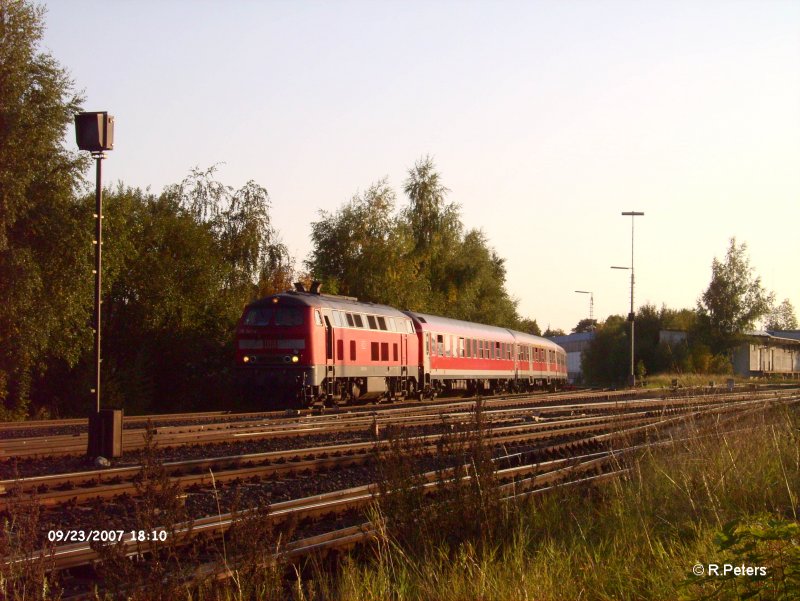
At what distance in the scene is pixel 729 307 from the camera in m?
69.4

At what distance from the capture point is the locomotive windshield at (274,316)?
952 inches

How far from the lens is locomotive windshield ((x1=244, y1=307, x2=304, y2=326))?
79.4ft

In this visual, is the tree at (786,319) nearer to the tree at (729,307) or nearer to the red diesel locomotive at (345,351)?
the tree at (729,307)

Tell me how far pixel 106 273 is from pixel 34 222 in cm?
282

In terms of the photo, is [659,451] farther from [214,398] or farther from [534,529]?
[214,398]

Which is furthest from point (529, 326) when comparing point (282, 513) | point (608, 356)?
point (282, 513)

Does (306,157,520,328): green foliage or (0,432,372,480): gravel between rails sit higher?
(306,157,520,328): green foliage

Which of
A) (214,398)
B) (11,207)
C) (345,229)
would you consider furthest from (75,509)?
(345,229)

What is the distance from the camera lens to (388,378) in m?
29.3

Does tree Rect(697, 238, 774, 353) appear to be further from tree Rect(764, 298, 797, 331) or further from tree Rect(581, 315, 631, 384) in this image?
tree Rect(764, 298, 797, 331)

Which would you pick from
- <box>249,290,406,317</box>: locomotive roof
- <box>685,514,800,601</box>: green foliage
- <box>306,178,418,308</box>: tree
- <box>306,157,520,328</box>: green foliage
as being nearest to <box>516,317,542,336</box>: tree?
<box>306,157,520,328</box>: green foliage

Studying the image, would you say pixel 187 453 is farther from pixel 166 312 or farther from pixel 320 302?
pixel 166 312

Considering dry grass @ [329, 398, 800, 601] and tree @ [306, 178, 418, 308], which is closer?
dry grass @ [329, 398, 800, 601]

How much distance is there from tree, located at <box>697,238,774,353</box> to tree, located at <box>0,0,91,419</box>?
52619mm
